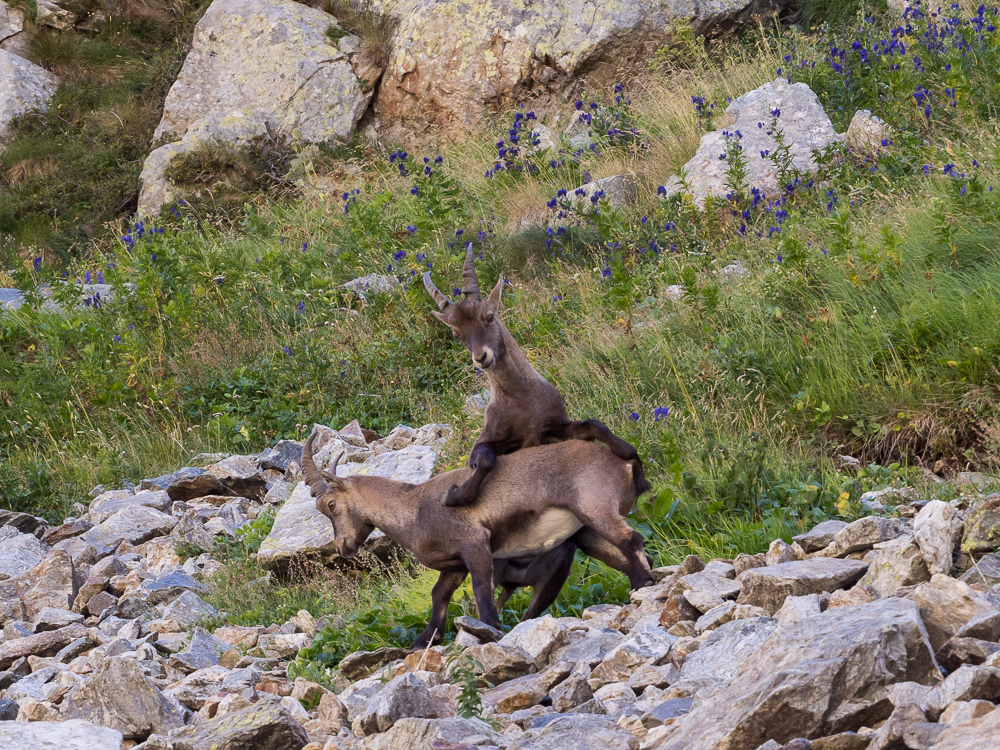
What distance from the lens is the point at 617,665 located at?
402 centimetres

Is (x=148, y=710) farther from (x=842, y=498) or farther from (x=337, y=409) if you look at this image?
(x=337, y=409)

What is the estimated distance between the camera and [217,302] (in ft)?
40.2

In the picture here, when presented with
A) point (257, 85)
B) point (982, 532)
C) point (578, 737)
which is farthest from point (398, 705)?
point (257, 85)

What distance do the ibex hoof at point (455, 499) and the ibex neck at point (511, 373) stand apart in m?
0.54

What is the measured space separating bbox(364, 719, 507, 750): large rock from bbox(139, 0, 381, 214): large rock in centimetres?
1480

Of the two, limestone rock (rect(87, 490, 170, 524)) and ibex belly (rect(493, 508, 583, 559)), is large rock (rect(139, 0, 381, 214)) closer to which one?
limestone rock (rect(87, 490, 170, 524))

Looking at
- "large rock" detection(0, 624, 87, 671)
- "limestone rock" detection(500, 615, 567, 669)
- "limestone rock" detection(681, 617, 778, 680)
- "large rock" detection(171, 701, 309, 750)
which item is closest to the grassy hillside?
"large rock" detection(0, 624, 87, 671)

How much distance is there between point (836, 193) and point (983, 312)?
3.45 metres

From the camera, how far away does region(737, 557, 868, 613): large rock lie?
164 inches

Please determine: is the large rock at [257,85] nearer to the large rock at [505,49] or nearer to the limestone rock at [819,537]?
the large rock at [505,49]

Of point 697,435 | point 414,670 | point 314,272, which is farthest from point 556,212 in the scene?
point 414,670

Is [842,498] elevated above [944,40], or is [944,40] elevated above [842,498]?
[944,40]

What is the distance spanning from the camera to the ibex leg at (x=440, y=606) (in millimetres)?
5180

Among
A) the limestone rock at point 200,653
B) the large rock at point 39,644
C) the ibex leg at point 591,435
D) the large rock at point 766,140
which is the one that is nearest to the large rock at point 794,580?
the ibex leg at point 591,435
